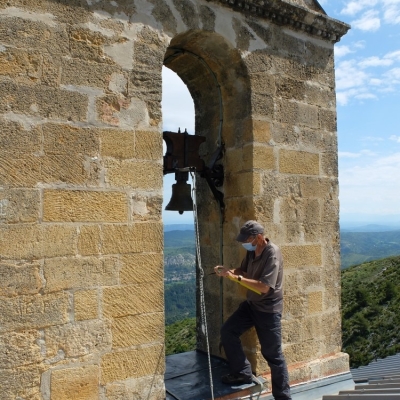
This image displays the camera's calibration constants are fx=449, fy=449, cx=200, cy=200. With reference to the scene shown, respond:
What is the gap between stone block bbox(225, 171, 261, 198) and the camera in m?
3.51

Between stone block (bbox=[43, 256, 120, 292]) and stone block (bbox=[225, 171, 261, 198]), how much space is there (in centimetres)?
123

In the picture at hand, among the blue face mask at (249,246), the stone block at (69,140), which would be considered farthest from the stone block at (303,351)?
the stone block at (69,140)

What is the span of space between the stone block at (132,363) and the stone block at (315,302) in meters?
1.45

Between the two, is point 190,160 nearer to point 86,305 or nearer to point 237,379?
point 86,305

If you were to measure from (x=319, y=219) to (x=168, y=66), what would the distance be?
6.27ft

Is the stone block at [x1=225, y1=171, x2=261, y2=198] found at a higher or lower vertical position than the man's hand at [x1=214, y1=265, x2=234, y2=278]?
higher

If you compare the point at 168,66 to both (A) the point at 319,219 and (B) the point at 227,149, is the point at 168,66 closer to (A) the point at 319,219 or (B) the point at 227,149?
(B) the point at 227,149

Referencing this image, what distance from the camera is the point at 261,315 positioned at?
328 cm

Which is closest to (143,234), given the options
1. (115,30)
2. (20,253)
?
(20,253)

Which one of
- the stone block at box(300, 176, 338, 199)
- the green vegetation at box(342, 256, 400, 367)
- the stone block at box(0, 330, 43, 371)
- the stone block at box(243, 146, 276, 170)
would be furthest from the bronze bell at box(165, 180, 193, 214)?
the green vegetation at box(342, 256, 400, 367)

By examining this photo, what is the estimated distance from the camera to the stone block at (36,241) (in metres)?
2.54

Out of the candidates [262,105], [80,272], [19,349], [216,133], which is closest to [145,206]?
[80,272]

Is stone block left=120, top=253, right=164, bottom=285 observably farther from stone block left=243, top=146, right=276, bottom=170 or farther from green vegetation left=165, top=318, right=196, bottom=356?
green vegetation left=165, top=318, right=196, bottom=356

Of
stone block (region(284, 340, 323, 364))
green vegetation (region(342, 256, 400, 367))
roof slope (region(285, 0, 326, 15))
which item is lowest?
green vegetation (region(342, 256, 400, 367))
